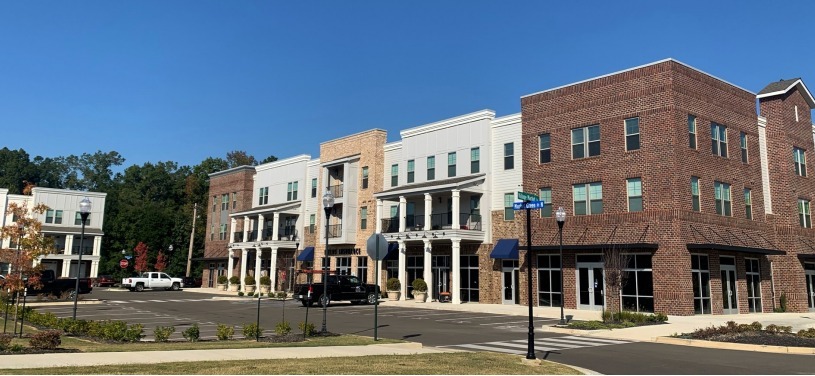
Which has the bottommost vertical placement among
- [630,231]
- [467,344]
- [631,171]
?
[467,344]

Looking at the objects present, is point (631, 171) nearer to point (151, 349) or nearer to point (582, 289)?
point (582, 289)

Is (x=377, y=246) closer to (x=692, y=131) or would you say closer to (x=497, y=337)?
(x=497, y=337)

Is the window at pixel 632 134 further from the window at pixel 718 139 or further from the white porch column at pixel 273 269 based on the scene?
the white porch column at pixel 273 269

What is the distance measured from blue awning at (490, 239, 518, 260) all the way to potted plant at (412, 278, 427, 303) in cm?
531

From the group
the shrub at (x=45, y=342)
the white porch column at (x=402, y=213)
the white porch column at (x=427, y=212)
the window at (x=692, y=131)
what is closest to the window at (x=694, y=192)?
the window at (x=692, y=131)

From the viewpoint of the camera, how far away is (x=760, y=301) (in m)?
34.4

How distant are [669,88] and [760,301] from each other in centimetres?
1335

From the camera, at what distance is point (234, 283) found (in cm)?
5731

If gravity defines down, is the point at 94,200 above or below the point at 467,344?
above

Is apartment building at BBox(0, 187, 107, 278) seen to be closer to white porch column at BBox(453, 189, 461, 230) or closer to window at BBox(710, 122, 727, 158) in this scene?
white porch column at BBox(453, 189, 461, 230)

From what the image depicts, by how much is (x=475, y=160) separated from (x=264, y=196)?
27.7 metres

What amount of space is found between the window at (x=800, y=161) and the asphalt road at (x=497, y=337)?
21.9m

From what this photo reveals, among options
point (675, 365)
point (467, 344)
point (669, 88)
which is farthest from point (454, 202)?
point (675, 365)

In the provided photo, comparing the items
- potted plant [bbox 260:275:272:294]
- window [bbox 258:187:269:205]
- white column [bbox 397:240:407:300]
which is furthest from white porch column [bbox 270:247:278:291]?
white column [bbox 397:240:407:300]
